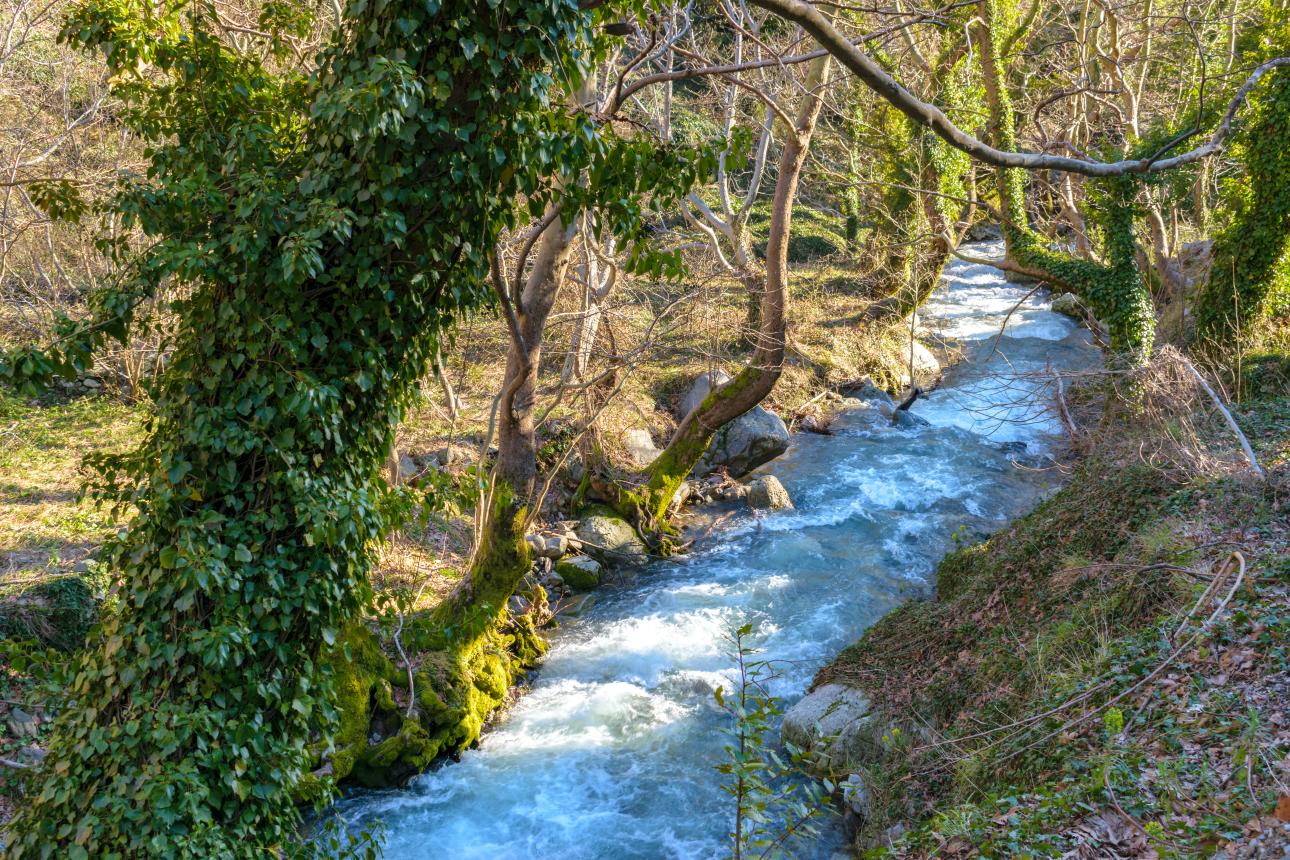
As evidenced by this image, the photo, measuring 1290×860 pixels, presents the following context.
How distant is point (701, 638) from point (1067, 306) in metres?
15.1

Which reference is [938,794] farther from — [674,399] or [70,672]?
[674,399]

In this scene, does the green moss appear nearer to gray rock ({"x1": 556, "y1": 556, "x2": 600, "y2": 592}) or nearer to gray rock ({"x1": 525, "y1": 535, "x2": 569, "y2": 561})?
gray rock ({"x1": 556, "y1": 556, "x2": 600, "y2": 592})

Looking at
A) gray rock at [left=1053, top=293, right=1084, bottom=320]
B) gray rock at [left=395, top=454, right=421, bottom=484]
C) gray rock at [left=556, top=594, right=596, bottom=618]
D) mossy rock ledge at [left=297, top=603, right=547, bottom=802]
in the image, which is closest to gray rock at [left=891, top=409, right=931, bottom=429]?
gray rock at [left=1053, top=293, right=1084, bottom=320]

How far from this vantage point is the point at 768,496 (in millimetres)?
13234

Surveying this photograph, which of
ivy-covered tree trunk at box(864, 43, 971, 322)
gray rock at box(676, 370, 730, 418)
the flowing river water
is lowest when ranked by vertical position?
the flowing river water

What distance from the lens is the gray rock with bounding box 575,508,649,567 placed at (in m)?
11.7

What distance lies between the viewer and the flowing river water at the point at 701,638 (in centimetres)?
704

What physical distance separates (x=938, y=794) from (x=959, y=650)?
5.76 ft

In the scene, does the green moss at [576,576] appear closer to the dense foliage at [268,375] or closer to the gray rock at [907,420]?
the dense foliage at [268,375]

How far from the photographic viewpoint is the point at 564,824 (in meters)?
7.03

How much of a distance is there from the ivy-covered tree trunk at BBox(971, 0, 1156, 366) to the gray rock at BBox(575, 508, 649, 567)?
7.14m

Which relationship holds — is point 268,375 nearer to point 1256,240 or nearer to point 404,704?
point 404,704

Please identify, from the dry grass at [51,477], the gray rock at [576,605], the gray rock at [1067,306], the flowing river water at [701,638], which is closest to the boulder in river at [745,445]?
the flowing river water at [701,638]

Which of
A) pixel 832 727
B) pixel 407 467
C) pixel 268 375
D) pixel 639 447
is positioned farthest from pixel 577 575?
pixel 268 375
